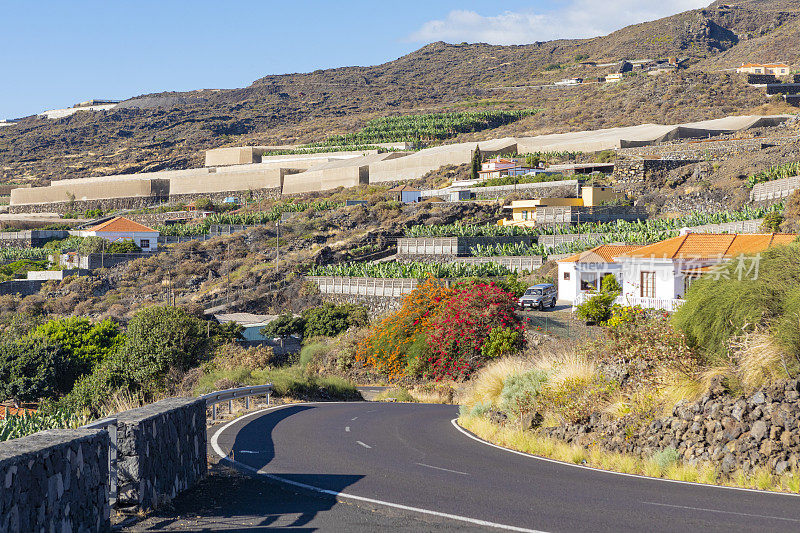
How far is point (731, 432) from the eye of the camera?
13070mm

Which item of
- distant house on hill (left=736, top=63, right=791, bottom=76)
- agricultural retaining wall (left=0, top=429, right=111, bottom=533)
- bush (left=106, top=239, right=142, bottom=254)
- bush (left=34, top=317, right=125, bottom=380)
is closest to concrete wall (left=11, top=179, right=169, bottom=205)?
bush (left=106, top=239, right=142, bottom=254)

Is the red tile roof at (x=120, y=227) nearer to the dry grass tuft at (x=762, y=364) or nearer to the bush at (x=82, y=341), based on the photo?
the bush at (x=82, y=341)

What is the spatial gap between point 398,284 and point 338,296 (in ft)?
22.6

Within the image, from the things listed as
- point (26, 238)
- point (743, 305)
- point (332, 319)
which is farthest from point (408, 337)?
point (26, 238)

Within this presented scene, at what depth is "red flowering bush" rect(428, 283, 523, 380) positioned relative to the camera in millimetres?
34531

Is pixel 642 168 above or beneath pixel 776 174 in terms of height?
above

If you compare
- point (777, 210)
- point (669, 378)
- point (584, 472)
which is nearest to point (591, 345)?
point (669, 378)

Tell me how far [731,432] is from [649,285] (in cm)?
2343

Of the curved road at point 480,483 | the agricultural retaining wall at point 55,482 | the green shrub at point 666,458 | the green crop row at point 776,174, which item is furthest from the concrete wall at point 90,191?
the agricultural retaining wall at point 55,482

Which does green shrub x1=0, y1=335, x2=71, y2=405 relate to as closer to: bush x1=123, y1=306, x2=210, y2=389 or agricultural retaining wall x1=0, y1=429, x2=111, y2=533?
bush x1=123, y1=306, x2=210, y2=389

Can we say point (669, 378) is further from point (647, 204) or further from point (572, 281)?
point (647, 204)

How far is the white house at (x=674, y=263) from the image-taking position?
1345 inches

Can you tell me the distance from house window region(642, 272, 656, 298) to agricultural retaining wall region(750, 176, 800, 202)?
21807 millimetres

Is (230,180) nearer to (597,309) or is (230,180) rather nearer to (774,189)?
(774,189)
